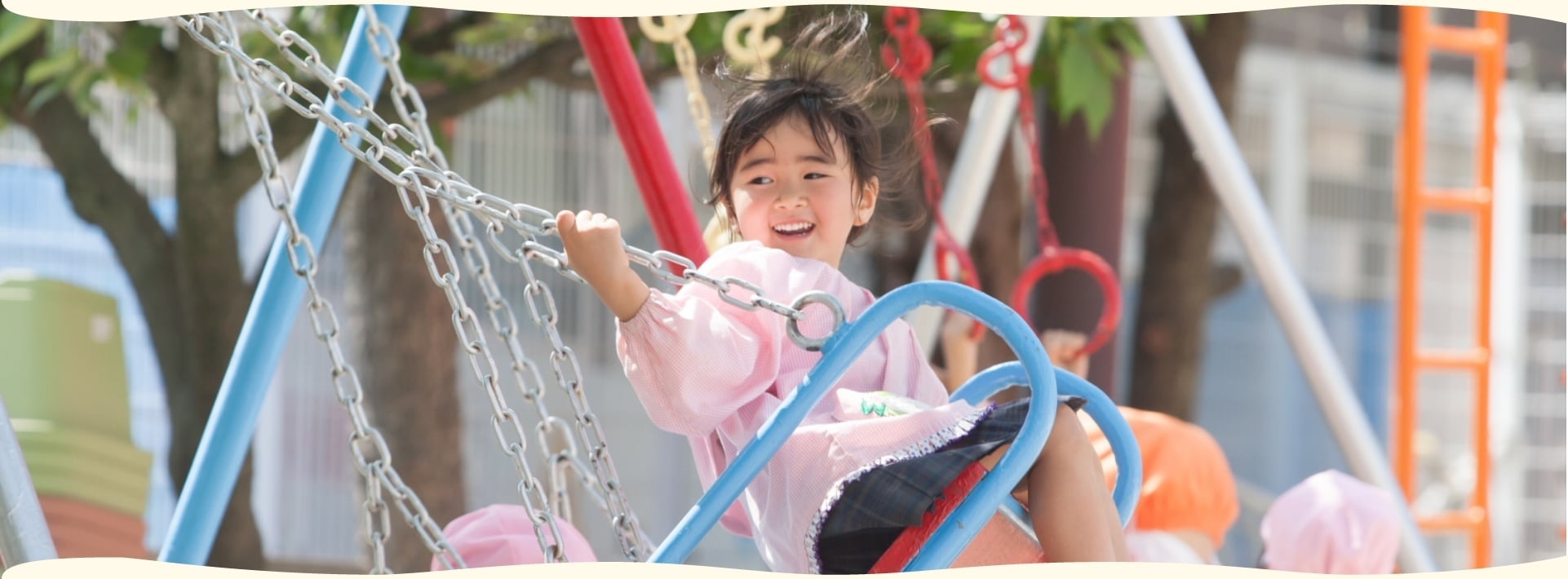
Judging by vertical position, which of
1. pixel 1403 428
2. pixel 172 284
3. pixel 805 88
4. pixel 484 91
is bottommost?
pixel 1403 428

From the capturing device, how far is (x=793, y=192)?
87 centimetres

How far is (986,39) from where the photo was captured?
1768 millimetres

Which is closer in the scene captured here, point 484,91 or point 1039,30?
point 1039,30

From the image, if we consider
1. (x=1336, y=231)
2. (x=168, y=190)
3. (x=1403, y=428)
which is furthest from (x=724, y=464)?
(x=1336, y=231)

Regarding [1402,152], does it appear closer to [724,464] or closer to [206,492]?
[724,464]

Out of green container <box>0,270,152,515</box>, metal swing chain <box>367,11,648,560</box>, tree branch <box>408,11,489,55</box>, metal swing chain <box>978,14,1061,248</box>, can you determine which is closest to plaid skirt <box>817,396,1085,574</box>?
metal swing chain <box>367,11,648,560</box>

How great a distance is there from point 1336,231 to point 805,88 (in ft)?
12.9

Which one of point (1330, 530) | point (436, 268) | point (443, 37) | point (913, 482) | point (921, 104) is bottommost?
point (1330, 530)

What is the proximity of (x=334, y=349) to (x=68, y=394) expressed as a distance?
0.94 metres

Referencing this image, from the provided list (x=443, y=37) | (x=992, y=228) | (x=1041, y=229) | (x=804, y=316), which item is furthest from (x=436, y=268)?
(x=992, y=228)

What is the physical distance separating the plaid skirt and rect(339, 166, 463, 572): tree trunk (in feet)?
3.91

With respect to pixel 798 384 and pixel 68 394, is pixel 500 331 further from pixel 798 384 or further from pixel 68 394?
pixel 68 394

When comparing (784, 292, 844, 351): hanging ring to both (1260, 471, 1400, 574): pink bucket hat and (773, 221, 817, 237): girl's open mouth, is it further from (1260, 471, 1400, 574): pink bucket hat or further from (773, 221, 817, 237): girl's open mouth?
(1260, 471, 1400, 574): pink bucket hat

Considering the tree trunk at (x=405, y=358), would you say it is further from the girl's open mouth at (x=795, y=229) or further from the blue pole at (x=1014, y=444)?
the blue pole at (x=1014, y=444)
